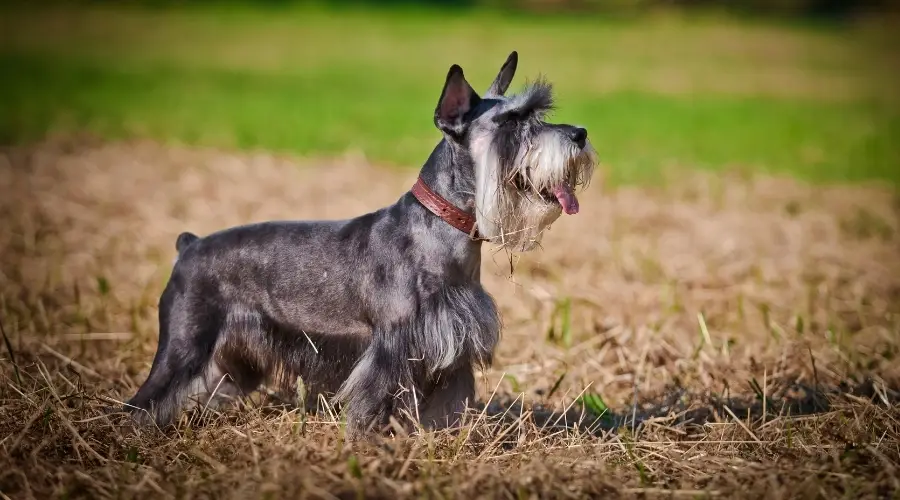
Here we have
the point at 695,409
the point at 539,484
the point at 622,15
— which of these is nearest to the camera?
the point at 539,484

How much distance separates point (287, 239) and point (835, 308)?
16.7ft

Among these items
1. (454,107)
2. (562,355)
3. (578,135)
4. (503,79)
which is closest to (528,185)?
(578,135)

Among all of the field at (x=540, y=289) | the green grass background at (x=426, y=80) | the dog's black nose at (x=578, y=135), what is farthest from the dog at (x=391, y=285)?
the green grass background at (x=426, y=80)

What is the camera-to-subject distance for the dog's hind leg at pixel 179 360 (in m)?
4.83

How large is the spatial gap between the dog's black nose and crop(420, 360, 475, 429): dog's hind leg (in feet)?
3.98

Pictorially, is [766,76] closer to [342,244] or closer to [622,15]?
[622,15]

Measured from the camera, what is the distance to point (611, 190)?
13.3 meters

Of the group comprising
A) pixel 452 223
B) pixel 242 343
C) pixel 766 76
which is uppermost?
pixel 766 76

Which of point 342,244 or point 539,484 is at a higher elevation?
point 342,244

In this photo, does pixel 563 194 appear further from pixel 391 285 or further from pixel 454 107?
pixel 391 285

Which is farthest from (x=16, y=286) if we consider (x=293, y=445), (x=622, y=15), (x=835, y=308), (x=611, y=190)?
(x=622, y=15)

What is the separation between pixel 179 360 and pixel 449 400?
1.37m

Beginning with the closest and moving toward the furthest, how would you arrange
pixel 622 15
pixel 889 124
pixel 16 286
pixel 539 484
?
1. pixel 539 484
2. pixel 16 286
3. pixel 889 124
4. pixel 622 15

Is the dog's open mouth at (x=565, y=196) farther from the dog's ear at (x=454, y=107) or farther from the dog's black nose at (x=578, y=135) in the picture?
the dog's ear at (x=454, y=107)
